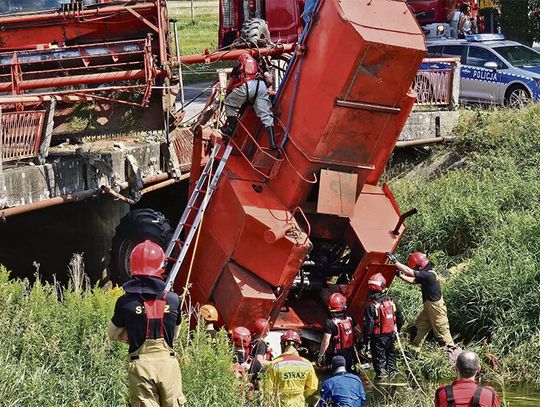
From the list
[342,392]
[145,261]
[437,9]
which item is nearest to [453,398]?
[342,392]

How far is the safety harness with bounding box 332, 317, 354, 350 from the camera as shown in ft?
39.6

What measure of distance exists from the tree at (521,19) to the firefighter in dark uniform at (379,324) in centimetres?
1957

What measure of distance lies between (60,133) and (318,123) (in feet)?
15.5

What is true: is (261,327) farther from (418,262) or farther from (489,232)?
(489,232)

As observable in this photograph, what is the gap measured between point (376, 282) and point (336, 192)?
115cm

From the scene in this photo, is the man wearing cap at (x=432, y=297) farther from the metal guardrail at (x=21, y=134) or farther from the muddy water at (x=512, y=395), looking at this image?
the metal guardrail at (x=21, y=134)

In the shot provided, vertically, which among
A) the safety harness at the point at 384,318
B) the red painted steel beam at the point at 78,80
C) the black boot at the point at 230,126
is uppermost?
the black boot at the point at 230,126

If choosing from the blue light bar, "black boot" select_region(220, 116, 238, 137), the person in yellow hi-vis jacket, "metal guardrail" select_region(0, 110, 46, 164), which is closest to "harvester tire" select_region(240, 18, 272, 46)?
"black boot" select_region(220, 116, 238, 137)

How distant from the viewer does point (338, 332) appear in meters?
12.1

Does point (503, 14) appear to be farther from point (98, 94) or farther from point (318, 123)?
point (318, 123)

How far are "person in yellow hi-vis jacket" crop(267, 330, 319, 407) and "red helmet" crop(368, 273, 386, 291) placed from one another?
2.24 metres

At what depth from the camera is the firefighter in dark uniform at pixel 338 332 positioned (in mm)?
12078

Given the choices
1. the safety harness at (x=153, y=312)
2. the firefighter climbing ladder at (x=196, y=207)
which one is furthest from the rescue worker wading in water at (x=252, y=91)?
the safety harness at (x=153, y=312)

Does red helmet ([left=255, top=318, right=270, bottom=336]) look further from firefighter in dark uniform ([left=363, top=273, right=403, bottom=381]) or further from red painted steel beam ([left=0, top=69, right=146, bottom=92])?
red painted steel beam ([left=0, top=69, right=146, bottom=92])
